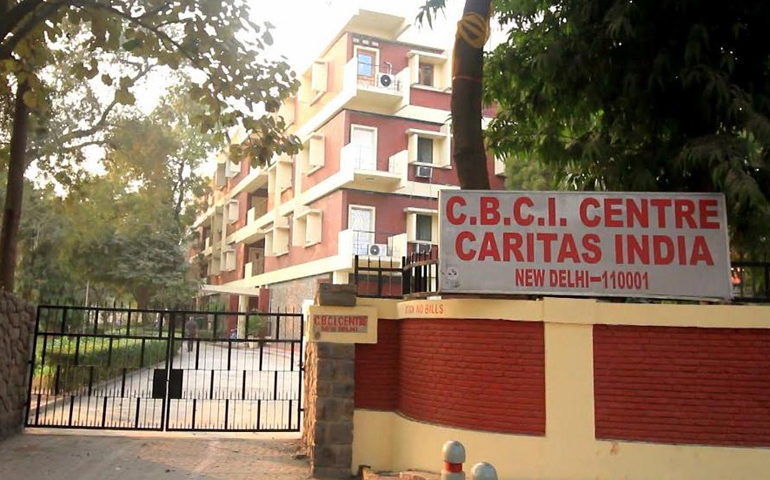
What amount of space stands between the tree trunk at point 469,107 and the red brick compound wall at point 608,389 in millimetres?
1923

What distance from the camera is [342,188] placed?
25.9m

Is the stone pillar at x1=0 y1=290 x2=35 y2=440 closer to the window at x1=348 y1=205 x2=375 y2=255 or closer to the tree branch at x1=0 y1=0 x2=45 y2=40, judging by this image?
the tree branch at x1=0 y1=0 x2=45 y2=40

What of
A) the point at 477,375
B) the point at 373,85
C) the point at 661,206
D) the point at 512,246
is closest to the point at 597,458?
the point at 477,375

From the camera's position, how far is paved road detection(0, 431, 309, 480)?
788cm

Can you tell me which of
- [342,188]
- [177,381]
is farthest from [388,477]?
[342,188]

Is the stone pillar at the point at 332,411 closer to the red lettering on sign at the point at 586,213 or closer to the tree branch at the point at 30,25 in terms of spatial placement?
the red lettering on sign at the point at 586,213

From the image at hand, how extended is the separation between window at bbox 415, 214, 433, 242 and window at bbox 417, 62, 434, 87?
5.74 meters

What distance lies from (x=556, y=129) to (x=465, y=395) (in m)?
4.59

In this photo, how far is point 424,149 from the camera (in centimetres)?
2691

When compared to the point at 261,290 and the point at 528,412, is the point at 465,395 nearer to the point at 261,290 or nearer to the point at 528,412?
the point at 528,412

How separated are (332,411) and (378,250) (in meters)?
17.0

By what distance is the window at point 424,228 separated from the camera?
2628 centimetres

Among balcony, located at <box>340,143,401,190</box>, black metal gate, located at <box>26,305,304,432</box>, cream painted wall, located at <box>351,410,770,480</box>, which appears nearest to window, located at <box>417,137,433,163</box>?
balcony, located at <box>340,143,401,190</box>

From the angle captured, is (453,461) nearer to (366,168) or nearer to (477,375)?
(477,375)
